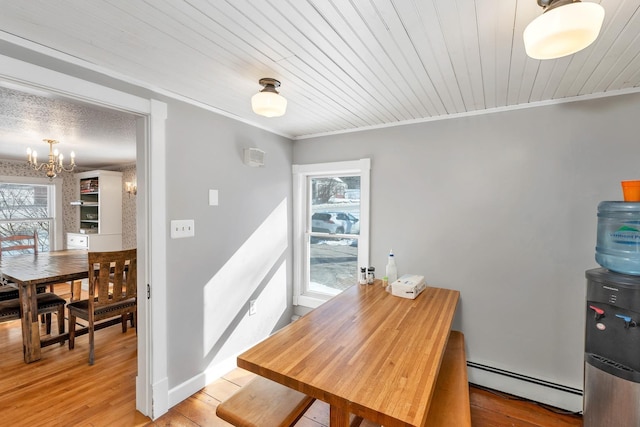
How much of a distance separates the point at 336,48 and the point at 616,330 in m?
2.07

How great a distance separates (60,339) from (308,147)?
3.27m

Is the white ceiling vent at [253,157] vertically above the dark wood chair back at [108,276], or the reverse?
the white ceiling vent at [253,157]

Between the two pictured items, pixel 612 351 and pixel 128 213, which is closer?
pixel 612 351

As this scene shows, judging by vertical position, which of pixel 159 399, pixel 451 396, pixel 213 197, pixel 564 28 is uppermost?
pixel 564 28

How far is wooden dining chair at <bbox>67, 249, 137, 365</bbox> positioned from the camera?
2.61 m

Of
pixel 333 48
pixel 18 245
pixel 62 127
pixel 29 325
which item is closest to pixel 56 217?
pixel 18 245

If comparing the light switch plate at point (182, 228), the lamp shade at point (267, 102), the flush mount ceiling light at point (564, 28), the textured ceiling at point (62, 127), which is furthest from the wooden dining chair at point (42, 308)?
the flush mount ceiling light at point (564, 28)

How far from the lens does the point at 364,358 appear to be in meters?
1.27

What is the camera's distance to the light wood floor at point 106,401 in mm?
1911

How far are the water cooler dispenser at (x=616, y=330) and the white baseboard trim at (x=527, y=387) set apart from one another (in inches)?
16.3

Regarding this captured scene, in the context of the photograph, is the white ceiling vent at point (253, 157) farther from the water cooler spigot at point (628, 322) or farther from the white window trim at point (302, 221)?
the water cooler spigot at point (628, 322)

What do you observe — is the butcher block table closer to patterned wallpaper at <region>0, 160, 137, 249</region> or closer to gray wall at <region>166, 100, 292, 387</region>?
gray wall at <region>166, 100, 292, 387</region>

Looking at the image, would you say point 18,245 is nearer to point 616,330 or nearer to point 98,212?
point 98,212

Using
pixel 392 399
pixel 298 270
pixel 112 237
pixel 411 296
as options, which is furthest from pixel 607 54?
pixel 112 237
